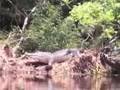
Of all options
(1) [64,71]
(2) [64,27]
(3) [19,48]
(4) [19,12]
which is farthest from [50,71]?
(4) [19,12]

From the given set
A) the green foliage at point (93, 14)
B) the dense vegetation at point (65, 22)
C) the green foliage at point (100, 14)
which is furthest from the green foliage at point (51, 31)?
the green foliage at point (93, 14)

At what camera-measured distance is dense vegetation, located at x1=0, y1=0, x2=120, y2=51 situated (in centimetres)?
2822

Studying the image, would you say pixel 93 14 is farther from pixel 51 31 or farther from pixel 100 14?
pixel 51 31

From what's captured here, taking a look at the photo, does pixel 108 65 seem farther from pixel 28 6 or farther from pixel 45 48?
pixel 28 6

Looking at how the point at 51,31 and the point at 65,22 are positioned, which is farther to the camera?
the point at 65,22

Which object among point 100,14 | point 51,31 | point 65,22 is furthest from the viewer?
point 65,22

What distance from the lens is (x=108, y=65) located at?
2842 centimetres

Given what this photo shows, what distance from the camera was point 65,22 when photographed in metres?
33.1

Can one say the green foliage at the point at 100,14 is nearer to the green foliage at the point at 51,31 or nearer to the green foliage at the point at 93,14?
the green foliage at the point at 93,14

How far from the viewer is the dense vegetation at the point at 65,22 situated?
2822cm

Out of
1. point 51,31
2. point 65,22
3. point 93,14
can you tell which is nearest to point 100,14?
point 93,14

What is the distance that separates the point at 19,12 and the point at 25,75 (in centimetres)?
927

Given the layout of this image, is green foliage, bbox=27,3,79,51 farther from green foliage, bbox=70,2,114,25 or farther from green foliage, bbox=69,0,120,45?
green foliage, bbox=70,2,114,25

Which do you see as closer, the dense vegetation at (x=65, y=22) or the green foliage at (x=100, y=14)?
the green foliage at (x=100, y=14)
